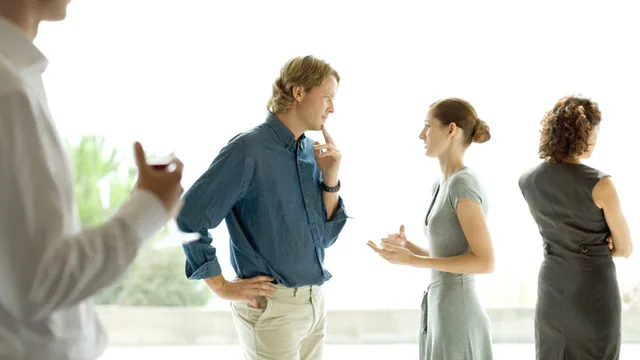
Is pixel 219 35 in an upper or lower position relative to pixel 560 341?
upper

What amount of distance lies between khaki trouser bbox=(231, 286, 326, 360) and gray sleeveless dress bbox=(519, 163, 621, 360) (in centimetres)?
101

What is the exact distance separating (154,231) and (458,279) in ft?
5.49

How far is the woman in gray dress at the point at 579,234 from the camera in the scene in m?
2.55

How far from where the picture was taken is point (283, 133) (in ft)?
7.40

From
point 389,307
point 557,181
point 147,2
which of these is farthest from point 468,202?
point 147,2

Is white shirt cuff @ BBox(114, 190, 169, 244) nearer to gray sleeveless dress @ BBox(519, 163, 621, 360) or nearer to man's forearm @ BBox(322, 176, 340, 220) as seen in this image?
Answer: man's forearm @ BBox(322, 176, 340, 220)

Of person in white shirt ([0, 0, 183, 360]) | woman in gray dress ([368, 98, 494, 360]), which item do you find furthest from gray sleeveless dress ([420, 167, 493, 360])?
person in white shirt ([0, 0, 183, 360])

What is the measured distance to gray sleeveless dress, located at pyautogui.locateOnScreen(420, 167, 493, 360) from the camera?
95.3 inches

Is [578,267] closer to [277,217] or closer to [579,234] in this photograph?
[579,234]

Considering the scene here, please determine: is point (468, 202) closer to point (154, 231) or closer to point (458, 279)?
point (458, 279)

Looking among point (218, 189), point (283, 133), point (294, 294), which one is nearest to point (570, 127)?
point (283, 133)

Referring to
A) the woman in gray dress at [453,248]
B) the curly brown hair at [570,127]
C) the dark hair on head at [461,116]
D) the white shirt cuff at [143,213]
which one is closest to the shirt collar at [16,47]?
the white shirt cuff at [143,213]

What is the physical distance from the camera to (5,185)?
0.85m

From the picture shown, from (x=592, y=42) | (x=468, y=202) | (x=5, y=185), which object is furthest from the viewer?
(x=592, y=42)
